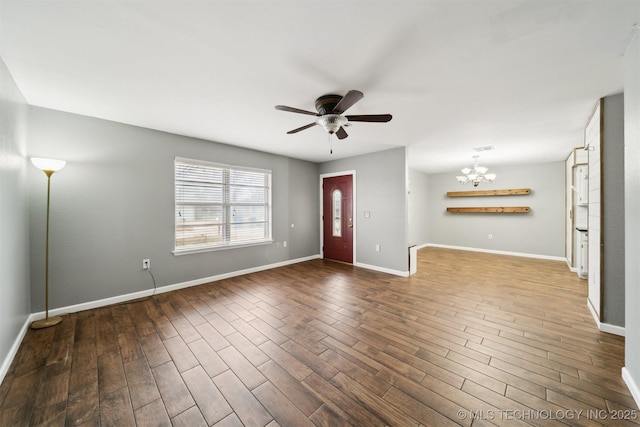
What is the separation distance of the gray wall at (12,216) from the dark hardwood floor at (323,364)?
0.32m

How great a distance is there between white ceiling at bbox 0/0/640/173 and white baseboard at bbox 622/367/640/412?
7.78 feet

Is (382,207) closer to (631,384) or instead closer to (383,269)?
(383,269)

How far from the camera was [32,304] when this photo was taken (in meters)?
2.57

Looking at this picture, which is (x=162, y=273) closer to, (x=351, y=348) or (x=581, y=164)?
(x=351, y=348)

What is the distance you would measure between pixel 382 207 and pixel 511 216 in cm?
425

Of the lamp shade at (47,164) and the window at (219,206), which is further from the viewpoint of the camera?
the window at (219,206)

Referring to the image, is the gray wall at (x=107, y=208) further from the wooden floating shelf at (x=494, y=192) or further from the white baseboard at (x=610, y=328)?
the wooden floating shelf at (x=494, y=192)

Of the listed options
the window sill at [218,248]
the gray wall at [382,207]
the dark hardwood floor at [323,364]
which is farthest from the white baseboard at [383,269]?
the window sill at [218,248]

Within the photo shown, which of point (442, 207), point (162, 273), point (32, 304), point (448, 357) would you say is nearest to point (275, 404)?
point (448, 357)

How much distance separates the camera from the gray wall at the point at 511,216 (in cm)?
559

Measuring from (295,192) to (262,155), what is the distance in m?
1.14

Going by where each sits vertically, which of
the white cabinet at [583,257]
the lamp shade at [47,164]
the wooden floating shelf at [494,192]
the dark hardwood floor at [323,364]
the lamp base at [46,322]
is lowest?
the dark hardwood floor at [323,364]

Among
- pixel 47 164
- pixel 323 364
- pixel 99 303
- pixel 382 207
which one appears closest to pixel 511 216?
pixel 382 207

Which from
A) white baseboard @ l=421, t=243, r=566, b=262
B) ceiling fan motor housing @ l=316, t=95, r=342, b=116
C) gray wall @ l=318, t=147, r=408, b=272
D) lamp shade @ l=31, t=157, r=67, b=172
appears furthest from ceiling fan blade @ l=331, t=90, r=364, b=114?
white baseboard @ l=421, t=243, r=566, b=262
